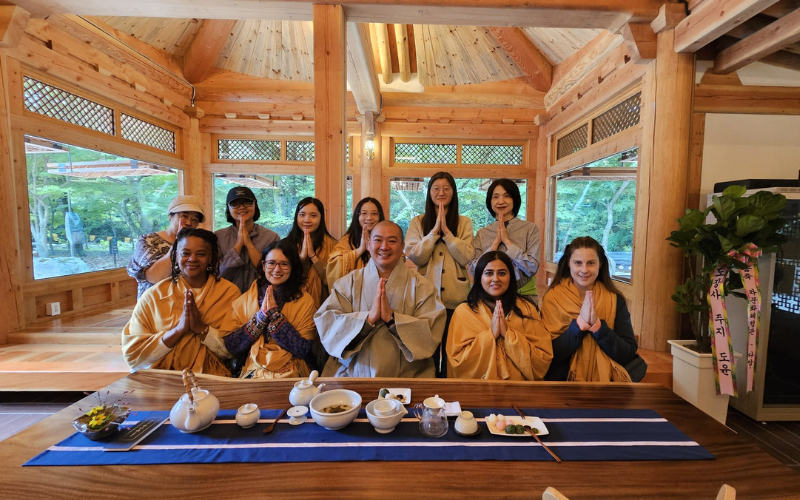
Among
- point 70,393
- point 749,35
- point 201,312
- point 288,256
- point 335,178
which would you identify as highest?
point 749,35

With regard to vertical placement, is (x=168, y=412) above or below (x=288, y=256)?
below

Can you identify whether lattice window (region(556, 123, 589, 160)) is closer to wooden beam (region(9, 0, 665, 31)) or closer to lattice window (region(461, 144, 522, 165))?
lattice window (region(461, 144, 522, 165))

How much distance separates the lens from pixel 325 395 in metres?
1.42

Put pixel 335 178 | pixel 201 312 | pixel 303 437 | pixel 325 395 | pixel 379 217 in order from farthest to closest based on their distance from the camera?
pixel 335 178 → pixel 379 217 → pixel 201 312 → pixel 325 395 → pixel 303 437

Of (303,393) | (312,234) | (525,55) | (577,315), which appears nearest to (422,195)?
(525,55)

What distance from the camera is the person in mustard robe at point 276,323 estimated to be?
2.07 meters

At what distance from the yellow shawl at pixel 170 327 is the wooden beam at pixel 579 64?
17.1 ft

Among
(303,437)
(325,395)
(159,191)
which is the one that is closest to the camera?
(303,437)

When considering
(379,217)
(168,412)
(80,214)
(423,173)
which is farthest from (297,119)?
(168,412)

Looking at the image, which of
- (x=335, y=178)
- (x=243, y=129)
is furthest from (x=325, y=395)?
(x=243, y=129)

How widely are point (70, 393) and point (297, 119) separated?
17.3 ft

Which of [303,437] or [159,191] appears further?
[159,191]

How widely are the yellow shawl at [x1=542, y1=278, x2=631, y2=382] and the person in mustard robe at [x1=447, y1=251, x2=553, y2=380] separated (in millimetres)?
187

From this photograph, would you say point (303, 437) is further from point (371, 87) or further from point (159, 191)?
point (159, 191)
